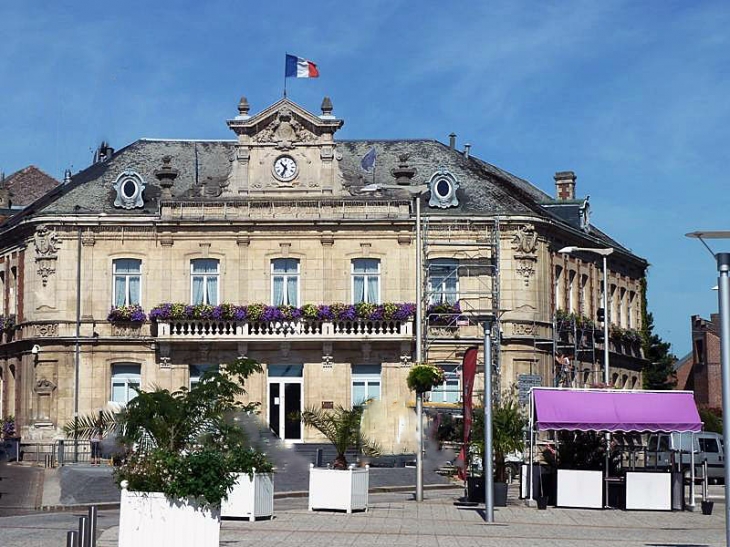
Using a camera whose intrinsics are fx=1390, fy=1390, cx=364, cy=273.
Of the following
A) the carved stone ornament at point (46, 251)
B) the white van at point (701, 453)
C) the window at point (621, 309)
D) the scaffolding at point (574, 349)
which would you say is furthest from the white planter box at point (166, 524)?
the window at point (621, 309)

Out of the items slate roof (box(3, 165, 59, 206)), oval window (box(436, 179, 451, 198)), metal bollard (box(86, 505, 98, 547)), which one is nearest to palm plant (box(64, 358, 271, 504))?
metal bollard (box(86, 505, 98, 547))

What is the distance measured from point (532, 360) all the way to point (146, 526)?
34.1 metres

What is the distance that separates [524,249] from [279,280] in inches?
369

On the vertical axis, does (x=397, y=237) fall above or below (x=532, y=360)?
above

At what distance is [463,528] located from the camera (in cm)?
2622

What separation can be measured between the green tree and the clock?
850 inches

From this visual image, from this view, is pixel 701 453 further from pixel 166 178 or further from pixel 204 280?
pixel 166 178

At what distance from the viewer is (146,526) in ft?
64.9

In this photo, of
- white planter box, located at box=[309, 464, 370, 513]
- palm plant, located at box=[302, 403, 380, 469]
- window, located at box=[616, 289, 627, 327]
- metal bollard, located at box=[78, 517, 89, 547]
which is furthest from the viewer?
window, located at box=[616, 289, 627, 327]

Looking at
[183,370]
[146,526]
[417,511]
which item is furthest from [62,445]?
[146,526]

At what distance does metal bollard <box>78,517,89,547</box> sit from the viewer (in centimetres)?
1568

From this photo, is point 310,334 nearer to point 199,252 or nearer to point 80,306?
point 199,252

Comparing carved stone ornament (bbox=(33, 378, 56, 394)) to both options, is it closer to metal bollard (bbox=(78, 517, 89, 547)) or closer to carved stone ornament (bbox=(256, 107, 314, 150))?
carved stone ornament (bbox=(256, 107, 314, 150))

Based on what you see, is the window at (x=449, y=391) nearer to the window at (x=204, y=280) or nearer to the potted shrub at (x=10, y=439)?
the window at (x=204, y=280)
